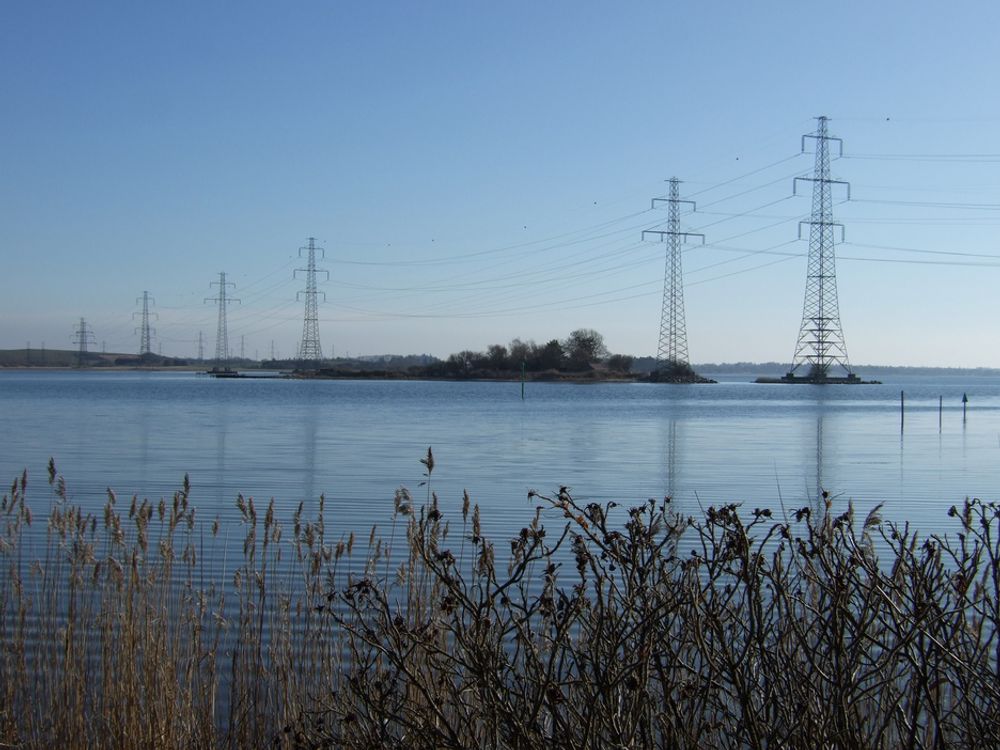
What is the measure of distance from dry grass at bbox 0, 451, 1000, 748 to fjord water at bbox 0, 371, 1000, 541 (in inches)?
81.1

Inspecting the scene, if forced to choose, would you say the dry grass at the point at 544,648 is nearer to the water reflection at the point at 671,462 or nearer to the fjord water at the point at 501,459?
the fjord water at the point at 501,459

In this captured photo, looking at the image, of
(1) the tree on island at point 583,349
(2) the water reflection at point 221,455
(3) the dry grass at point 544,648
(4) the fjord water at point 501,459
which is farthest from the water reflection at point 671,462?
(1) the tree on island at point 583,349

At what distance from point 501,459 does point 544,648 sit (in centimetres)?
2008

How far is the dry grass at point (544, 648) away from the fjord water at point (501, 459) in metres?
2.06

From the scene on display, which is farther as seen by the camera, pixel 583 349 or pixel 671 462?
pixel 583 349

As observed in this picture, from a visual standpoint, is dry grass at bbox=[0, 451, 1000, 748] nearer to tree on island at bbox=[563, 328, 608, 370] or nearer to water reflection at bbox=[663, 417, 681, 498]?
water reflection at bbox=[663, 417, 681, 498]

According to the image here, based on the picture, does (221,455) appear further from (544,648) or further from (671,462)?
(544,648)

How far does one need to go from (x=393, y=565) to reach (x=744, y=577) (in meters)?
7.98

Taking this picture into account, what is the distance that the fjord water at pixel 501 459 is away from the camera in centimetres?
1712

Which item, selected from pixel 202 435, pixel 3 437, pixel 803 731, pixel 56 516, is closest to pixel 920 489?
pixel 56 516

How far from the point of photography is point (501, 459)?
24.9 m

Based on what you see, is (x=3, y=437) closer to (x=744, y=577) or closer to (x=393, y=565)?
(x=393, y=565)

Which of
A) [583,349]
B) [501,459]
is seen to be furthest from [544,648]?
[583,349]

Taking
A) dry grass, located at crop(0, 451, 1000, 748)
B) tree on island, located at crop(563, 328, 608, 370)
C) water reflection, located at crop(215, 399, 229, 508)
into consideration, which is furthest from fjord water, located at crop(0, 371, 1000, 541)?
tree on island, located at crop(563, 328, 608, 370)
